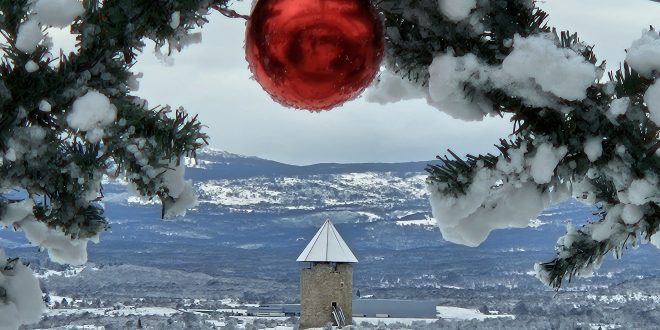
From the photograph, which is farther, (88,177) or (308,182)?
(308,182)

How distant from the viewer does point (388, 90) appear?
0.76 meters

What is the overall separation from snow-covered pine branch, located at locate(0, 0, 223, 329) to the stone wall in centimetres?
1222

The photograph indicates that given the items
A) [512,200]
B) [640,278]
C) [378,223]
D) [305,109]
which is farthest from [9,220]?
[640,278]

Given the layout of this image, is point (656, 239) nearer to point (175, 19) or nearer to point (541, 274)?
point (541, 274)

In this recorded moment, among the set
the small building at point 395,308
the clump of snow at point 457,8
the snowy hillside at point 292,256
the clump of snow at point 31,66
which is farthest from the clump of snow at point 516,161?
the snowy hillside at point 292,256

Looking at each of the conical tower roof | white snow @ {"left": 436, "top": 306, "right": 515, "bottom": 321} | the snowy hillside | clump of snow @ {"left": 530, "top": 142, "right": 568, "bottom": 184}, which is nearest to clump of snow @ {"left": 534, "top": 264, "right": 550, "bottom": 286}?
clump of snow @ {"left": 530, "top": 142, "right": 568, "bottom": 184}

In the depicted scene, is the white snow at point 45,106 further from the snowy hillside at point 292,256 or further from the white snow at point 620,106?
the snowy hillside at point 292,256

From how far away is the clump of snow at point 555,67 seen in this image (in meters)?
0.56

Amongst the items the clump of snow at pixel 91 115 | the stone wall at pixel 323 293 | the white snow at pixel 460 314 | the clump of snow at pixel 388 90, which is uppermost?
the clump of snow at pixel 388 90

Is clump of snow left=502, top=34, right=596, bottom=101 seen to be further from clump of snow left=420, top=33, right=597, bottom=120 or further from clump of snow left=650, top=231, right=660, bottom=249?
clump of snow left=650, top=231, right=660, bottom=249

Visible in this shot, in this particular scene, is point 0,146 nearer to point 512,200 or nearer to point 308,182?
point 512,200

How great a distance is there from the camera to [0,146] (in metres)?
0.61

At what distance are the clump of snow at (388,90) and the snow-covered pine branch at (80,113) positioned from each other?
0.17m

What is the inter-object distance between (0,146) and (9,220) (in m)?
0.14
